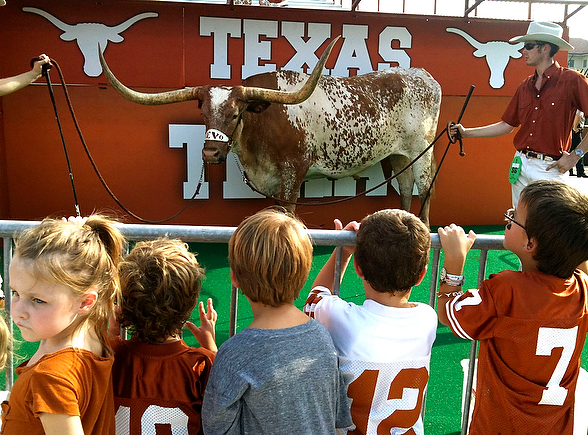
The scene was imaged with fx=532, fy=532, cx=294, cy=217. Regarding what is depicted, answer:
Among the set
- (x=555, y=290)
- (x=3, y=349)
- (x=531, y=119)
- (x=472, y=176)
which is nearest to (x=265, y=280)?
(x=3, y=349)

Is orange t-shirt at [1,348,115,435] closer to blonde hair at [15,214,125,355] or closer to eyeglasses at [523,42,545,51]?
blonde hair at [15,214,125,355]

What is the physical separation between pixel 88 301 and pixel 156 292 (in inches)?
7.0

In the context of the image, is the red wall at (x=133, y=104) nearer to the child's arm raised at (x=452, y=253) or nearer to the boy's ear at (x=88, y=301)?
the child's arm raised at (x=452, y=253)

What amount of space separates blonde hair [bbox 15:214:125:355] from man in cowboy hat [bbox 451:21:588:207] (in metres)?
3.52

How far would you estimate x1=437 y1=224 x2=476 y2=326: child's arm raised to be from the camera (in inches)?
67.1

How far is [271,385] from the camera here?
131 centimetres

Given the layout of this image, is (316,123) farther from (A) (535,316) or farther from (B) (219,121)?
(A) (535,316)

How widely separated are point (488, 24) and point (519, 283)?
6035 millimetres

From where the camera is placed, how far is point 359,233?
1.61m

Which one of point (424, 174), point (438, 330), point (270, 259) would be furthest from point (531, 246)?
point (424, 174)

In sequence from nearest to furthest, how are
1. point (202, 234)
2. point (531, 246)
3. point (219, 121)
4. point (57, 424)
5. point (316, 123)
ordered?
point (57, 424)
point (531, 246)
point (202, 234)
point (219, 121)
point (316, 123)

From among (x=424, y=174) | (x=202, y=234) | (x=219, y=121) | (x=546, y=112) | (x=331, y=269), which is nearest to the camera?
(x=202, y=234)

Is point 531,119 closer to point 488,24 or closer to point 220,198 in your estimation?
point 488,24

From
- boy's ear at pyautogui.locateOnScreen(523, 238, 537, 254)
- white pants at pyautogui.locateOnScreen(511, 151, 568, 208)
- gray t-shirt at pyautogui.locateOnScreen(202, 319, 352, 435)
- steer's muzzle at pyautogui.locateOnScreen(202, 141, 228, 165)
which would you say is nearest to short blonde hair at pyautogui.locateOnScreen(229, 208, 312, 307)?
gray t-shirt at pyautogui.locateOnScreen(202, 319, 352, 435)
